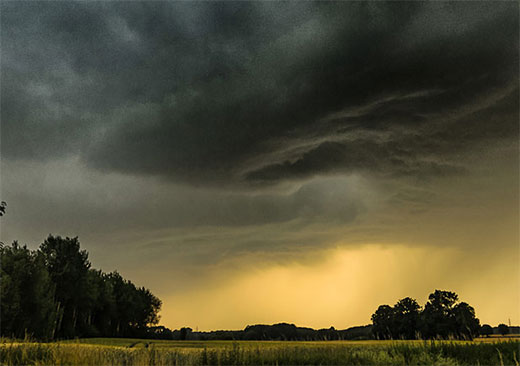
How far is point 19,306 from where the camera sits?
5666 cm

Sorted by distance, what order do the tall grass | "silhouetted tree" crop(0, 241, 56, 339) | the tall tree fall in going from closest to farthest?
the tall grass < "silhouetted tree" crop(0, 241, 56, 339) < the tall tree

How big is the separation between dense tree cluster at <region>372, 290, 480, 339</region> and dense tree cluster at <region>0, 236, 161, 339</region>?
43.4 m

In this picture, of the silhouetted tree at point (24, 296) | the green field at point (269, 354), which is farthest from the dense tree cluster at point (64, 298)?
the green field at point (269, 354)

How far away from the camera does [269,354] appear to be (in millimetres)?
23312

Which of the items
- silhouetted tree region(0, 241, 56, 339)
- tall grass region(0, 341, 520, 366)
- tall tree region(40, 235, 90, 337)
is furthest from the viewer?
tall tree region(40, 235, 90, 337)

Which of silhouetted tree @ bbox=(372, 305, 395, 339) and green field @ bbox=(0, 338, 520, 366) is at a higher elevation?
silhouetted tree @ bbox=(372, 305, 395, 339)

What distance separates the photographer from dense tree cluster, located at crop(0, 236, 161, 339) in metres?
57.5

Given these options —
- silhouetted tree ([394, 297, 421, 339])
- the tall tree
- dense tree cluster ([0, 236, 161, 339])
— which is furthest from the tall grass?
the tall tree

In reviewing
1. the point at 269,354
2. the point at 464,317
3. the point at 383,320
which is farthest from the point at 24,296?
the point at 464,317

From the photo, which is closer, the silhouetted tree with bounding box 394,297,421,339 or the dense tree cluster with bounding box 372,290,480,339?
the dense tree cluster with bounding box 372,290,480,339

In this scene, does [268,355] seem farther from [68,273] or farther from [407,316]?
[68,273]

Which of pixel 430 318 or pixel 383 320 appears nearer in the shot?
pixel 430 318

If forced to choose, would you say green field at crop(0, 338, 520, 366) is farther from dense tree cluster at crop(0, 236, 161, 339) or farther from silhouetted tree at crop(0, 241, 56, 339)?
silhouetted tree at crop(0, 241, 56, 339)

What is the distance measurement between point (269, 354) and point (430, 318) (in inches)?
1780
